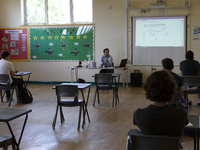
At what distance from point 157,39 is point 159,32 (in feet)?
0.79

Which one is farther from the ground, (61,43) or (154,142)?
(61,43)

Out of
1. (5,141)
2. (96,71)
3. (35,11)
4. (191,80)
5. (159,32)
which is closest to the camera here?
(5,141)

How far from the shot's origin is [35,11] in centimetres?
1075

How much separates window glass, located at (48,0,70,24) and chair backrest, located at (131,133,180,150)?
348 inches

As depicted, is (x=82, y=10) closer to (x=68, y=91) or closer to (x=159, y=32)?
(x=159, y=32)

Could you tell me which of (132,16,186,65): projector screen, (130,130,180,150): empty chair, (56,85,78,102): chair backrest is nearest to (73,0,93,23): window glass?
(132,16,186,65): projector screen

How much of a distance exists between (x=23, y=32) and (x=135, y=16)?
4.21 meters

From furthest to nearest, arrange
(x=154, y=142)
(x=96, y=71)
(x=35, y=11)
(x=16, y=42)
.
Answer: (x=16, y=42), (x=35, y=11), (x=96, y=71), (x=154, y=142)

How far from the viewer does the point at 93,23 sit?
10117 millimetres

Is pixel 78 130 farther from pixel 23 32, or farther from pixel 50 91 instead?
pixel 23 32

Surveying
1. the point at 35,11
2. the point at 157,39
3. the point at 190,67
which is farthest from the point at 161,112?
the point at 35,11

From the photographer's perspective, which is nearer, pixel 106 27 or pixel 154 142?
pixel 154 142

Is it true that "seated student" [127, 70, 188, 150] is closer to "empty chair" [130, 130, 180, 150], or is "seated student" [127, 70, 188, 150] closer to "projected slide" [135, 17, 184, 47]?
"empty chair" [130, 130, 180, 150]

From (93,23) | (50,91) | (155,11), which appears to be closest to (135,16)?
(155,11)
